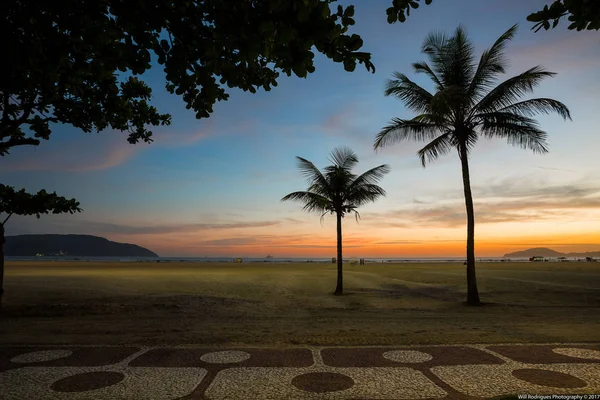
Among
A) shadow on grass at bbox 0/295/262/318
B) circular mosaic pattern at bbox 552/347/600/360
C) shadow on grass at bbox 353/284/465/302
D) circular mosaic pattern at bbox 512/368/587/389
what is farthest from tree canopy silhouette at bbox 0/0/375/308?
shadow on grass at bbox 353/284/465/302

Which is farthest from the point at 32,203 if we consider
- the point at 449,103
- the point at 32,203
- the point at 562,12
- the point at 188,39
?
the point at 449,103

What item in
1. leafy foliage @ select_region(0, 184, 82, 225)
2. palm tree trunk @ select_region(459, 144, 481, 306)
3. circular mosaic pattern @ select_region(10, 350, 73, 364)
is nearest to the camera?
circular mosaic pattern @ select_region(10, 350, 73, 364)

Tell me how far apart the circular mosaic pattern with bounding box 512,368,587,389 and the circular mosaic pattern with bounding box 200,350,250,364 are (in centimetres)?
376

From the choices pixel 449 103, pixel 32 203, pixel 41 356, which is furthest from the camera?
pixel 449 103

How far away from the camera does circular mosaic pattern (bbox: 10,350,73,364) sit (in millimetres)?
5016

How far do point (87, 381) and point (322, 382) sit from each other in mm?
2926

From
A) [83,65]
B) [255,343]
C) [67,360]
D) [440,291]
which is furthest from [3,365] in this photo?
[440,291]

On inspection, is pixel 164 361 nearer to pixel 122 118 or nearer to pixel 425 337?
pixel 425 337

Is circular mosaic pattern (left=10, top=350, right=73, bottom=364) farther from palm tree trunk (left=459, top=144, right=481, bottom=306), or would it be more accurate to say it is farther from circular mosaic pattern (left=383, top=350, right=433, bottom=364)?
palm tree trunk (left=459, top=144, right=481, bottom=306)

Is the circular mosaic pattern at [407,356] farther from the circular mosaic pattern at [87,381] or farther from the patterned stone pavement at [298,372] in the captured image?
the circular mosaic pattern at [87,381]

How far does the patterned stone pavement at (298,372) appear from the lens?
12.6 ft

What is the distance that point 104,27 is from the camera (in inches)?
127

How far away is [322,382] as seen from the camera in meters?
4.16

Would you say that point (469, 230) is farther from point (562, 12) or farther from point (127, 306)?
point (127, 306)
